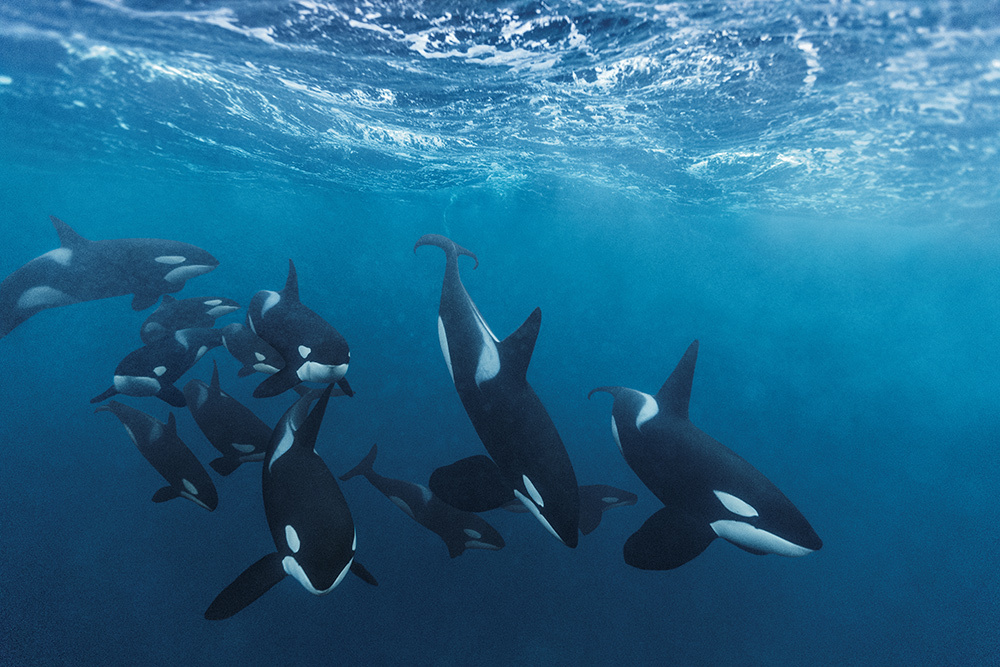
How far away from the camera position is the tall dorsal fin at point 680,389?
4.95 meters

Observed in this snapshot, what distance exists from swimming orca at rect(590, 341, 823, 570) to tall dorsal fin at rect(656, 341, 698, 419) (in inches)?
0.4

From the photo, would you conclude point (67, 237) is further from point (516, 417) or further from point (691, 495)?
point (691, 495)

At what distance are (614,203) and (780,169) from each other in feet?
37.6

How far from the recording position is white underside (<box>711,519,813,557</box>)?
397 centimetres

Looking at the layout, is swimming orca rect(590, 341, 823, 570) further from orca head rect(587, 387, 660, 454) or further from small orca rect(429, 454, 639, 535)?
small orca rect(429, 454, 639, 535)

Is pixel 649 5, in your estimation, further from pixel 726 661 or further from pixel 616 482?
pixel 726 661

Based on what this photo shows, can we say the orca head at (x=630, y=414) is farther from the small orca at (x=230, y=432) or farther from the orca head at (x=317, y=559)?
the small orca at (x=230, y=432)

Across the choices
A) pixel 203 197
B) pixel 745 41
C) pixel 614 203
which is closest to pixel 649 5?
pixel 745 41

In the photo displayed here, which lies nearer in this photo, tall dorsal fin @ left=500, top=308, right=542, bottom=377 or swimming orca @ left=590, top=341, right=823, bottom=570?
swimming orca @ left=590, top=341, right=823, bottom=570

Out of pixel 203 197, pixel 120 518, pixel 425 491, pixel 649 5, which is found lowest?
pixel 203 197

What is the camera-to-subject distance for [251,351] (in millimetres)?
6102

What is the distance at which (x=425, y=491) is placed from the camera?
223 inches

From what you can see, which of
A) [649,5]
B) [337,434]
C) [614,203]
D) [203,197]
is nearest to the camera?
[649,5]

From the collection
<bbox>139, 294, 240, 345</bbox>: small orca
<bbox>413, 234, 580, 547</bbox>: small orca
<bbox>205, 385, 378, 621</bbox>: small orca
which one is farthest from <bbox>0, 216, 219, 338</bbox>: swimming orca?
<bbox>413, 234, 580, 547</bbox>: small orca
